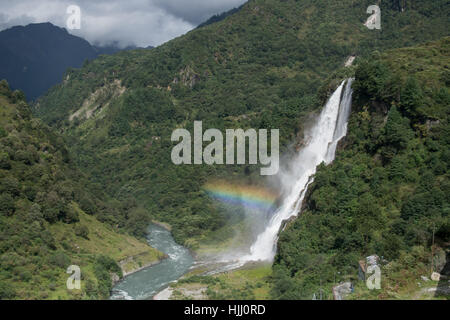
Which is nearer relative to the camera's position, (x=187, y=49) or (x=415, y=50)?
(x=415, y=50)

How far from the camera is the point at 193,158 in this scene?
118688mm

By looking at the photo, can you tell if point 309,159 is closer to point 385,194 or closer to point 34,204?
point 385,194

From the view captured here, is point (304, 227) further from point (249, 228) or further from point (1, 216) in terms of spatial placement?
point (1, 216)

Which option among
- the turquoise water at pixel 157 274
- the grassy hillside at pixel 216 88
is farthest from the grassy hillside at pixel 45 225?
the grassy hillside at pixel 216 88

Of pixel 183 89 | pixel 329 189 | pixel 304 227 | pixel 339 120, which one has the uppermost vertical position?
pixel 183 89

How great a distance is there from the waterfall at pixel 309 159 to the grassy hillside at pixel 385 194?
345cm

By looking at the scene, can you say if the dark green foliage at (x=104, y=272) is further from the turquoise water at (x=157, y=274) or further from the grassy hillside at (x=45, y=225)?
the turquoise water at (x=157, y=274)

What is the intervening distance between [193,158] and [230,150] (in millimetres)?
12643

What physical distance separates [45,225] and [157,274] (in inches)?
650

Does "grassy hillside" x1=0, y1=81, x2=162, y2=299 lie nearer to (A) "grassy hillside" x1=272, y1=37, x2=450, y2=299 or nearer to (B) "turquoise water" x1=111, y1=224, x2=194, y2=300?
(B) "turquoise water" x1=111, y1=224, x2=194, y2=300

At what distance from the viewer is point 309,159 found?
75562 mm

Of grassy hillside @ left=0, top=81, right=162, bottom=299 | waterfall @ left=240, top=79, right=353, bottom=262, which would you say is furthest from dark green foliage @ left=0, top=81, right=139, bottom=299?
waterfall @ left=240, top=79, right=353, bottom=262

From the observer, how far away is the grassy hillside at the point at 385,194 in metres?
42.0
